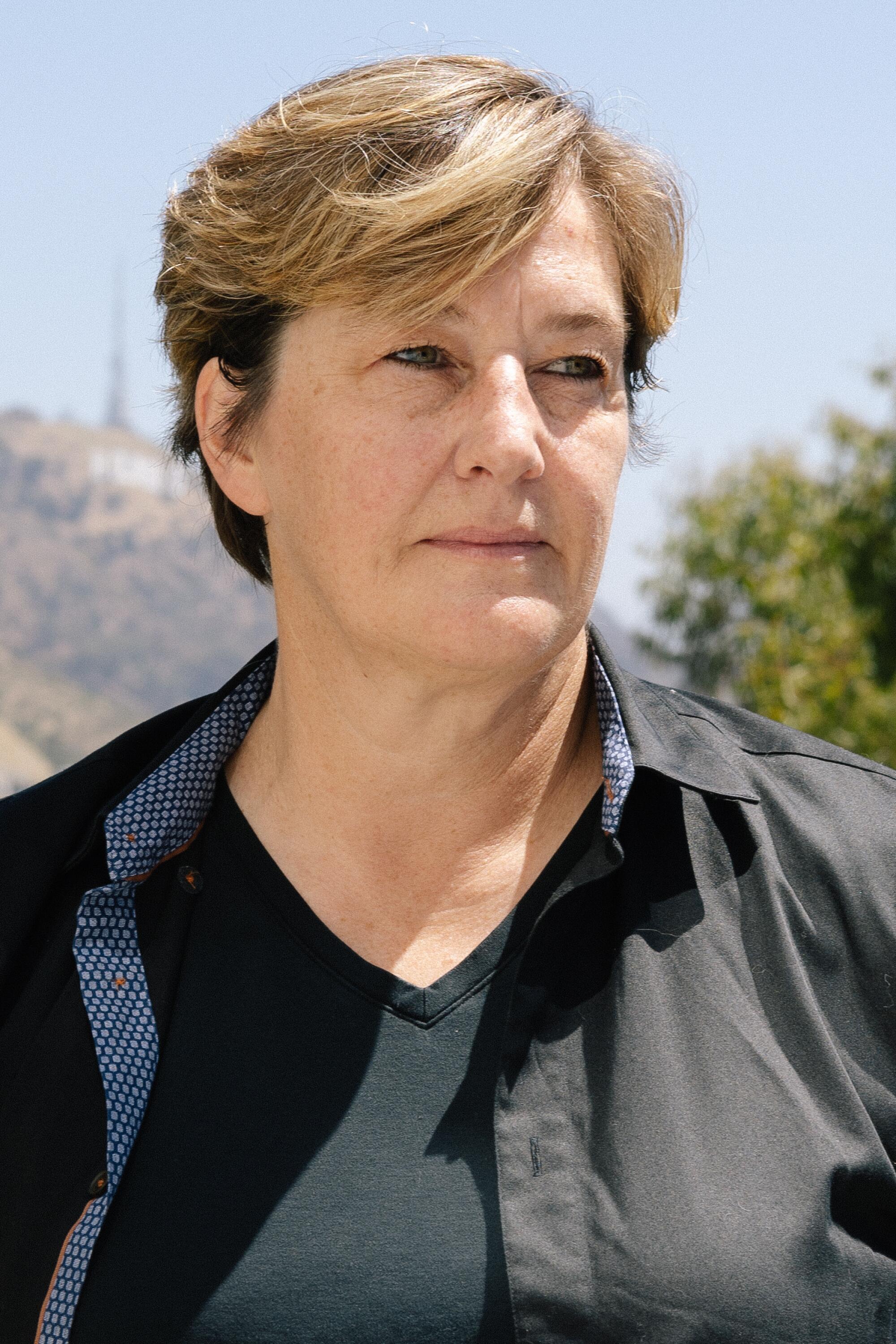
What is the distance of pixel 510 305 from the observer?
174cm

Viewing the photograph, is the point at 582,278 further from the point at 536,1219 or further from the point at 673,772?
the point at 536,1219

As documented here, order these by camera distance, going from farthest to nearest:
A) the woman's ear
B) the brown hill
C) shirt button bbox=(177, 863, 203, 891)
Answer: the brown hill, the woman's ear, shirt button bbox=(177, 863, 203, 891)

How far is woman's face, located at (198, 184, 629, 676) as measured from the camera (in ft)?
5.61

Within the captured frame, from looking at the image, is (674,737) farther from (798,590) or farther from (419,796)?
(798,590)

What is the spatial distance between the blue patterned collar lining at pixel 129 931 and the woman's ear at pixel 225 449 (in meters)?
0.33

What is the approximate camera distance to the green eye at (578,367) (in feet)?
5.87

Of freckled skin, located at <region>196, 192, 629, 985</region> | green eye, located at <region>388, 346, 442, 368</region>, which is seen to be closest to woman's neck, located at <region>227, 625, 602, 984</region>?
freckled skin, located at <region>196, 192, 629, 985</region>

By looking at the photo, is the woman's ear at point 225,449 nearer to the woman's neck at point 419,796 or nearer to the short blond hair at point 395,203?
the short blond hair at point 395,203

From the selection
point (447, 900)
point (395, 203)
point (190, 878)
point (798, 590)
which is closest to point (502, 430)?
point (395, 203)

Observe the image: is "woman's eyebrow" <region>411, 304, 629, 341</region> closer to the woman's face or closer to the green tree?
the woman's face

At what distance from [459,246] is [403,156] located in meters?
0.17

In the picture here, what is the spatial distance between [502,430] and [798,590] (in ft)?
41.5

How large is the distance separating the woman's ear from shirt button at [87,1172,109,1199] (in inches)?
37.2

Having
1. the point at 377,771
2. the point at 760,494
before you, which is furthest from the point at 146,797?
the point at 760,494
